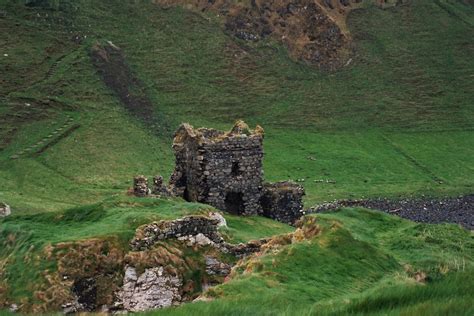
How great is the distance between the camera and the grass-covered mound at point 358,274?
25.7ft

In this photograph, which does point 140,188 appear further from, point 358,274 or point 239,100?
point 239,100

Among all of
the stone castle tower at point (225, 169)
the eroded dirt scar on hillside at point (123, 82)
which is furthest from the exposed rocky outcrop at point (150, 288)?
the eroded dirt scar on hillside at point (123, 82)

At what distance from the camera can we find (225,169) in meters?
28.5

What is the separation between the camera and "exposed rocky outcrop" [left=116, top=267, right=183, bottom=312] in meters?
16.7

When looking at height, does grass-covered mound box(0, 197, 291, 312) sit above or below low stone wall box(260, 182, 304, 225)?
above

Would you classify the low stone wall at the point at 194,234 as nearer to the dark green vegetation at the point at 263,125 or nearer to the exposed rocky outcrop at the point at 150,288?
the dark green vegetation at the point at 263,125

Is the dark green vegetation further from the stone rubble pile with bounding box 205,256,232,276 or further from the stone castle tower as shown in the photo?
the stone castle tower

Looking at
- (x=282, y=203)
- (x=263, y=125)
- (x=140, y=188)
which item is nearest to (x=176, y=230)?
(x=140, y=188)

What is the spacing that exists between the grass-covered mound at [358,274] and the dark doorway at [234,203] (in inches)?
420

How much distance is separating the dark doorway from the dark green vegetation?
3.27 metres

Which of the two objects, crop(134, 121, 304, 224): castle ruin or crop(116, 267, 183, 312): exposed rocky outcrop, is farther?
crop(134, 121, 304, 224): castle ruin

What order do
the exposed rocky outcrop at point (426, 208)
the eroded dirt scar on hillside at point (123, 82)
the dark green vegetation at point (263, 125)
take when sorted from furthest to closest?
the eroded dirt scar on hillside at point (123, 82)
the exposed rocky outcrop at point (426, 208)
the dark green vegetation at point (263, 125)

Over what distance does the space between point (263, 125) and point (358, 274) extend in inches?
2398

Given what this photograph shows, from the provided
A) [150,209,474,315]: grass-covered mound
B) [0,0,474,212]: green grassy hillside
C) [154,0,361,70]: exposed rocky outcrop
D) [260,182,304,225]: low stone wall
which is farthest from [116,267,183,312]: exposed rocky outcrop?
[154,0,361,70]: exposed rocky outcrop
